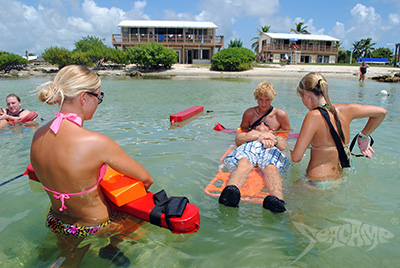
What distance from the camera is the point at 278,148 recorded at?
4.39 metres

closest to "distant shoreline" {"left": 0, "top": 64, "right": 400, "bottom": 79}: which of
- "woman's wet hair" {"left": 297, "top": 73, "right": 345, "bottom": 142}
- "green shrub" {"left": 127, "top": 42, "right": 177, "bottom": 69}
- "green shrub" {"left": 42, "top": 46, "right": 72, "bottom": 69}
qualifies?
"green shrub" {"left": 127, "top": 42, "right": 177, "bottom": 69}

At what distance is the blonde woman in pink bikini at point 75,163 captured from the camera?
205 centimetres

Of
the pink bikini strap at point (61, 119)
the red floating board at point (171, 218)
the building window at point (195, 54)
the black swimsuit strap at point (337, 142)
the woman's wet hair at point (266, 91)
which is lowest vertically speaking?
the red floating board at point (171, 218)

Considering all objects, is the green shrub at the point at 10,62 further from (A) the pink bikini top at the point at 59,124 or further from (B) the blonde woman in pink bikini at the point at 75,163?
(A) the pink bikini top at the point at 59,124

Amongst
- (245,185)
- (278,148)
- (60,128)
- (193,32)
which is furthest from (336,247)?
(193,32)

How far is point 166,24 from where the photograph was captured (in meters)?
42.9

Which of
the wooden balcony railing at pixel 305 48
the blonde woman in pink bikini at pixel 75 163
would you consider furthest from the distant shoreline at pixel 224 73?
the blonde woman in pink bikini at pixel 75 163

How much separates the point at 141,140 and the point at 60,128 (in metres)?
4.33

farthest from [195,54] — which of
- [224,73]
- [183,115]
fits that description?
[183,115]

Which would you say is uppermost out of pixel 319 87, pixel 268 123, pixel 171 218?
pixel 319 87

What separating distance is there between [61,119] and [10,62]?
1733 inches

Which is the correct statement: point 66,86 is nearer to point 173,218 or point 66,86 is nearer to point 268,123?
point 173,218

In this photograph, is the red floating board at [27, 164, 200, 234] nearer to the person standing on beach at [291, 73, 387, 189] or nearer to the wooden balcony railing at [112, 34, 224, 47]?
the person standing on beach at [291, 73, 387, 189]

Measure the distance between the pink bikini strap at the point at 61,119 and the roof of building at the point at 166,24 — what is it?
140ft
